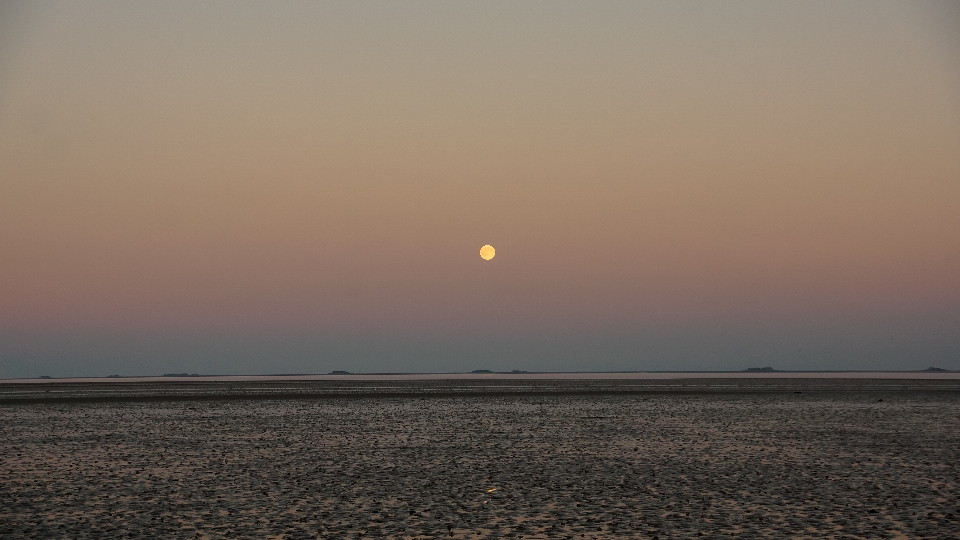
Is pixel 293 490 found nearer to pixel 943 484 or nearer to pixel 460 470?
pixel 460 470

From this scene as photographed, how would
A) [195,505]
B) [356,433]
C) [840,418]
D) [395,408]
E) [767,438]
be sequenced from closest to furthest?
[195,505]
[767,438]
[356,433]
[840,418]
[395,408]

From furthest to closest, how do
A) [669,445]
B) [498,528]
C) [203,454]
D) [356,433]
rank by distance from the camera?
[356,433], [669,445], [203,454], [498,528]

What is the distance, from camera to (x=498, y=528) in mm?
21391

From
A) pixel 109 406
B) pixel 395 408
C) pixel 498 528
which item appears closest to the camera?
pixel 498 528

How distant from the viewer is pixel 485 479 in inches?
1192

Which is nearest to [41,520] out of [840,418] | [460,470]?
[460,470]

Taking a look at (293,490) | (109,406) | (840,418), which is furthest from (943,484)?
(109,406)

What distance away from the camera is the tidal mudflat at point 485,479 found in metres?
21.8

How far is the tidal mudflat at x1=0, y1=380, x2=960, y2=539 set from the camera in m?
21.8

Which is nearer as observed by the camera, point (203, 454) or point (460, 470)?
point (460, 470)

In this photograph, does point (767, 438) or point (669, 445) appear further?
point (767, 438)

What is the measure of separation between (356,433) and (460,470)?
1877cm

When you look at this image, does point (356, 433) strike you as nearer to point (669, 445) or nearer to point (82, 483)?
point (669, 445)

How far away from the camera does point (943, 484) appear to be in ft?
92.5
